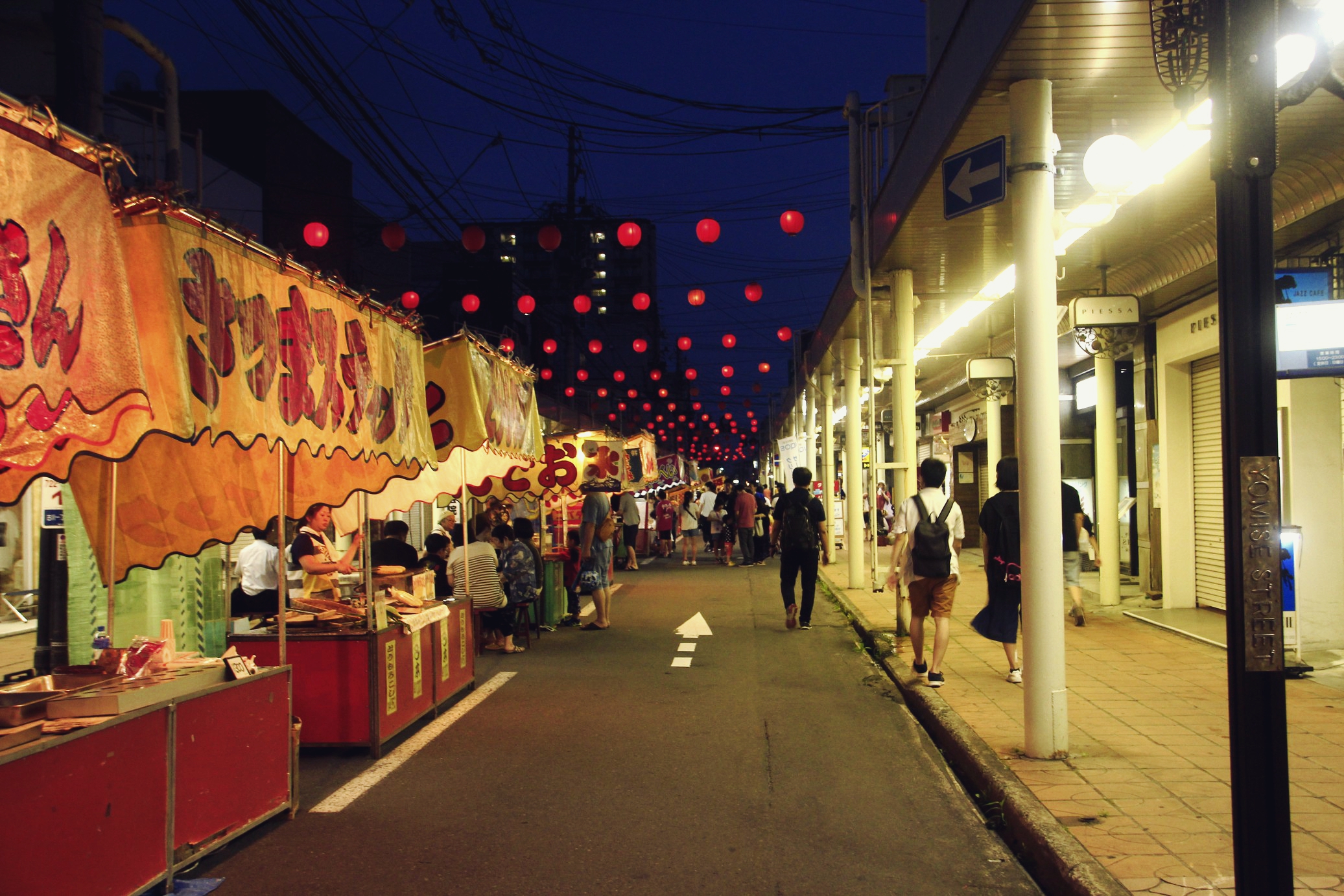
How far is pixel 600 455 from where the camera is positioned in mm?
18234

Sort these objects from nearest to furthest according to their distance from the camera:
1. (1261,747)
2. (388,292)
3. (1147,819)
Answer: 1. (1261,747)
2. (1147,819)
3. (388,292)

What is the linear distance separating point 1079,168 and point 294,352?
22.1 feet

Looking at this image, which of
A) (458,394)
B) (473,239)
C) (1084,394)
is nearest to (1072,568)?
(458,394)

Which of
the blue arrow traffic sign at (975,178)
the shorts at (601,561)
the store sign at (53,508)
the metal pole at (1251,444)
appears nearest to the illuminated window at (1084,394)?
the shorts at (601,561)

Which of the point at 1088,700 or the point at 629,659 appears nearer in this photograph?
the point at 1088,700

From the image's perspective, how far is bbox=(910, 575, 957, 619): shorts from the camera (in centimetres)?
845

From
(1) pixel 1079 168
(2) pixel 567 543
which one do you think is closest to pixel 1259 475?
(1) pixel 1079 168

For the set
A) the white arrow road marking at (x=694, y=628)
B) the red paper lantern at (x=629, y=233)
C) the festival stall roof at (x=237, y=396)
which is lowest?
the white arrow road marking at (x=694, y=628)

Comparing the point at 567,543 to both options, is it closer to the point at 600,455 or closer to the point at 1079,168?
the point at 600,455

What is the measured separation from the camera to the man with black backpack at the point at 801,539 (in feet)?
42.1

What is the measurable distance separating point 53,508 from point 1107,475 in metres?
12.0

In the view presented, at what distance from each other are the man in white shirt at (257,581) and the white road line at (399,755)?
2.31 metres

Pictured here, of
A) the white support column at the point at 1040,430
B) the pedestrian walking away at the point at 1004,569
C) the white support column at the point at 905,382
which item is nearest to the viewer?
the white support column at the point at 1040,430

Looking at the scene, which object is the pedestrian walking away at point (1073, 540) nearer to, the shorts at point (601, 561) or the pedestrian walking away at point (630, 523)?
the shorts at point (601, 561)
